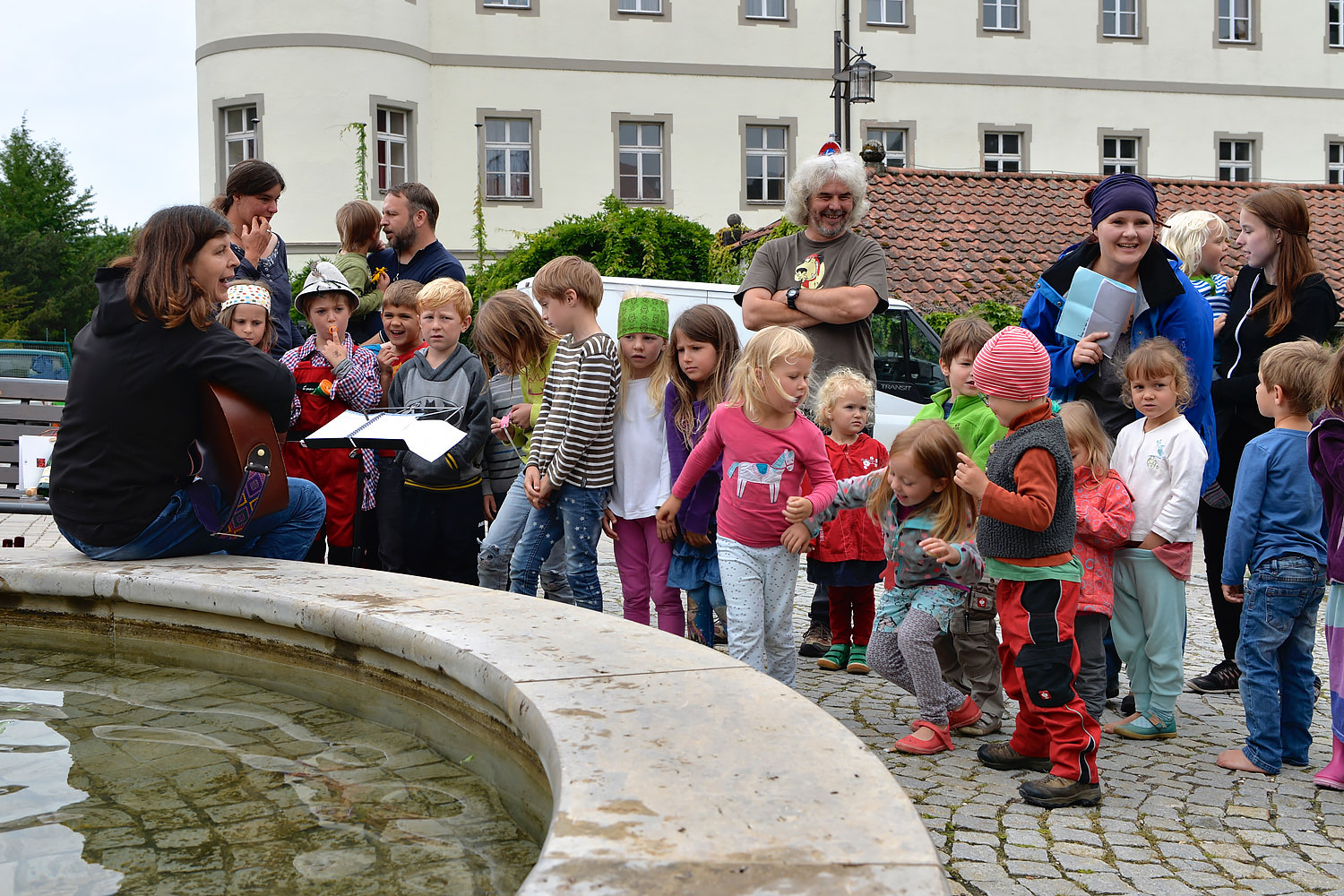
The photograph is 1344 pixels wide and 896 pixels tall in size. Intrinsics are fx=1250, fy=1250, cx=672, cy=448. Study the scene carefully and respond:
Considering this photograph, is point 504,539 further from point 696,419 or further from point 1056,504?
point 1056,504

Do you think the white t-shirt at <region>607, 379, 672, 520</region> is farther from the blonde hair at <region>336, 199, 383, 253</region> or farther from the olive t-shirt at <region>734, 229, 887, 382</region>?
the blonde hair at <region>336, 199, 383, 253</region>

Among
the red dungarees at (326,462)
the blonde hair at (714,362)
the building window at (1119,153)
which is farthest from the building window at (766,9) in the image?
the blonde hair at (714,362)

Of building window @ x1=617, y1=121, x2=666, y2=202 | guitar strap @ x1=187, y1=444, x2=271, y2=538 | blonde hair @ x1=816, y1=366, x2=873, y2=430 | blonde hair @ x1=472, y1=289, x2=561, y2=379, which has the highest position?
building window @ x1=617, y1=121, x2=666, y2=202

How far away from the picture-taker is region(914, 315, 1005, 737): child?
4383 mm

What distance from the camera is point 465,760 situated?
3055 millimetres

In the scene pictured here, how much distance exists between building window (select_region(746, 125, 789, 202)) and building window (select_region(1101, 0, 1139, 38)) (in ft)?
27.5

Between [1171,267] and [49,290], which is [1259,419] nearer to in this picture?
[1171,267]

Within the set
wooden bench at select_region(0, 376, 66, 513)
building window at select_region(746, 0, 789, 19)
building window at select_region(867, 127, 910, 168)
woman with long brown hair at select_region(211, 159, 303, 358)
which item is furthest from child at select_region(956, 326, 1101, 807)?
building window at select_region(867, 127, 910, 168)

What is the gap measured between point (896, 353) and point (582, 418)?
23.8 ft

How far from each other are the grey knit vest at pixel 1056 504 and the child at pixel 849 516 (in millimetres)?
1485

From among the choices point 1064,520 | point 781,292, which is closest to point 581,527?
point 781,292

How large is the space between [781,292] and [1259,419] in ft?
7.05

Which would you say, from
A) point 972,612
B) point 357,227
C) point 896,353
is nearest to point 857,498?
point 972,612

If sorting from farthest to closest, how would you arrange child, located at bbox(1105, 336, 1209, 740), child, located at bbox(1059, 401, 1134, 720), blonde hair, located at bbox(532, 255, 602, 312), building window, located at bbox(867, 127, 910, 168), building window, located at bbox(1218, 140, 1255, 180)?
building window, located at bbox(1218, 140, 1255, 180)
building window, located at bbox(867, 127, 910, 168)
blonde hair, located at bbox(532, 255, 602, 312)
child, located at bbox(1105, 336, 1209, 740)
child, located at bbox(1059, 401, 1134, 720)
